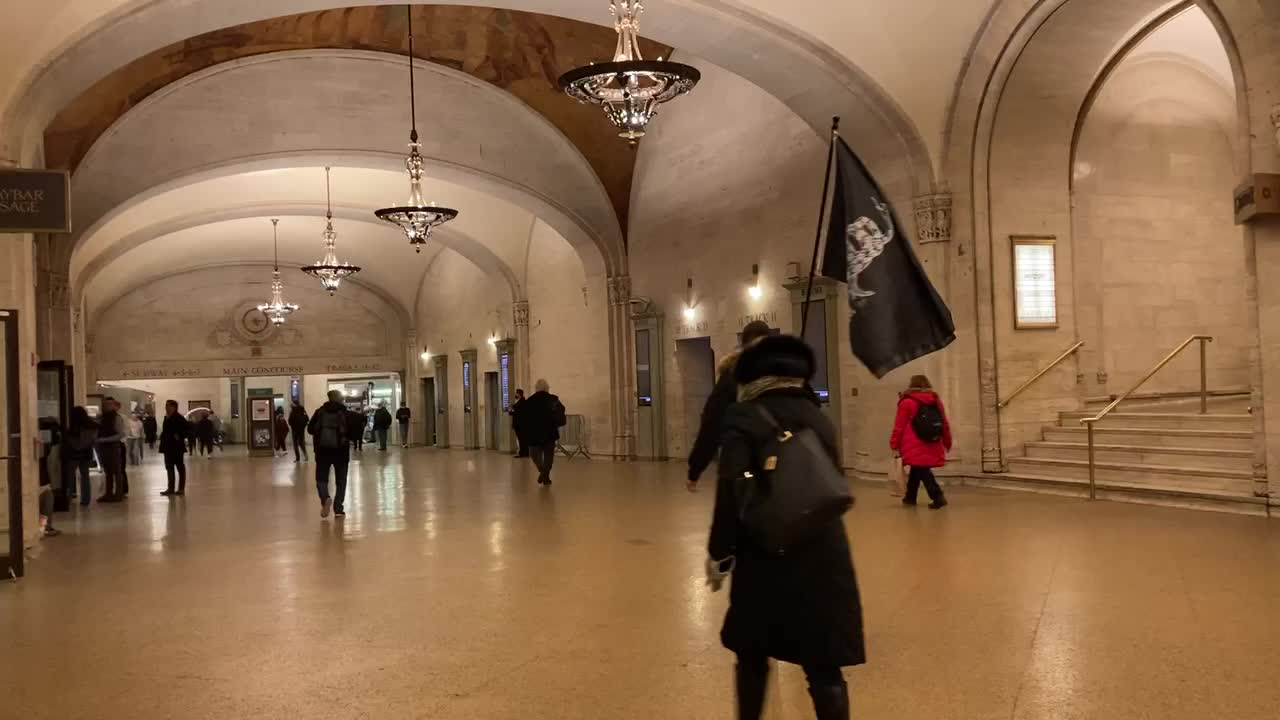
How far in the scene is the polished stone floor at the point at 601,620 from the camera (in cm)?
412

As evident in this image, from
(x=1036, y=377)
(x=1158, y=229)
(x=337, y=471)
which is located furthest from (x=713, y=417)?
(x=1158, y=229)

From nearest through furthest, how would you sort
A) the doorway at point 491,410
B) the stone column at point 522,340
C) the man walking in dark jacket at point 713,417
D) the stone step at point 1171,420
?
the man walking in dark jacket at point 713,417 < the stone step at point 1171,420 < the stone column at point 522,340 < the doorway at point 491,410

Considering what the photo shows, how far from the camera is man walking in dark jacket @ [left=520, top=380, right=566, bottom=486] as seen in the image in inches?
573

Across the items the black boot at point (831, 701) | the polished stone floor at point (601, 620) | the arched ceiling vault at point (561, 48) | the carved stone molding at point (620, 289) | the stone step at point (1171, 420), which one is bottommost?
the polished stone floor at point (601, 620)

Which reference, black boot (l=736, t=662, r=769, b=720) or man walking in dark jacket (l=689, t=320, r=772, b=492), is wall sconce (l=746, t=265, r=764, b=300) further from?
black boot (l=736, t=662, r=769, b=720)

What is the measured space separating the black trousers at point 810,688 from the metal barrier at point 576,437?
696 inches

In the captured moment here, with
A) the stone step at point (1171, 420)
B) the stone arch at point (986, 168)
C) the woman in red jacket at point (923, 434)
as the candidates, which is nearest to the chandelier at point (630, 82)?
the woman in red jacket at point (923, 434)

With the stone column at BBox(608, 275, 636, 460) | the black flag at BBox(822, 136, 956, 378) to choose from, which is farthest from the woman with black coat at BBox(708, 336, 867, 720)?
the stone column at BBox(608, 275, 636, 460)

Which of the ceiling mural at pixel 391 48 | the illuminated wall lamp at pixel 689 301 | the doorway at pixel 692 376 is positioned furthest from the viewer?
the doorway at pixel 692 376

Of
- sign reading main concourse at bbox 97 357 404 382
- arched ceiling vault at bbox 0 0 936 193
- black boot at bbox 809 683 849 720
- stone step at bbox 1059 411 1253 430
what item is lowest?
black boot at bbox 809 683 849 720

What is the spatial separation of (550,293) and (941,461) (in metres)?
13.9

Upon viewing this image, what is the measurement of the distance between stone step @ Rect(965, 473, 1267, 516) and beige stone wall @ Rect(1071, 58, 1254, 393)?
6.57 ft

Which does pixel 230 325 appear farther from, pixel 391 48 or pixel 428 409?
pixel 391 48

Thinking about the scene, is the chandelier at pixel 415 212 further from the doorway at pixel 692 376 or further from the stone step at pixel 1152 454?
the stone step at pixel 1152 454
